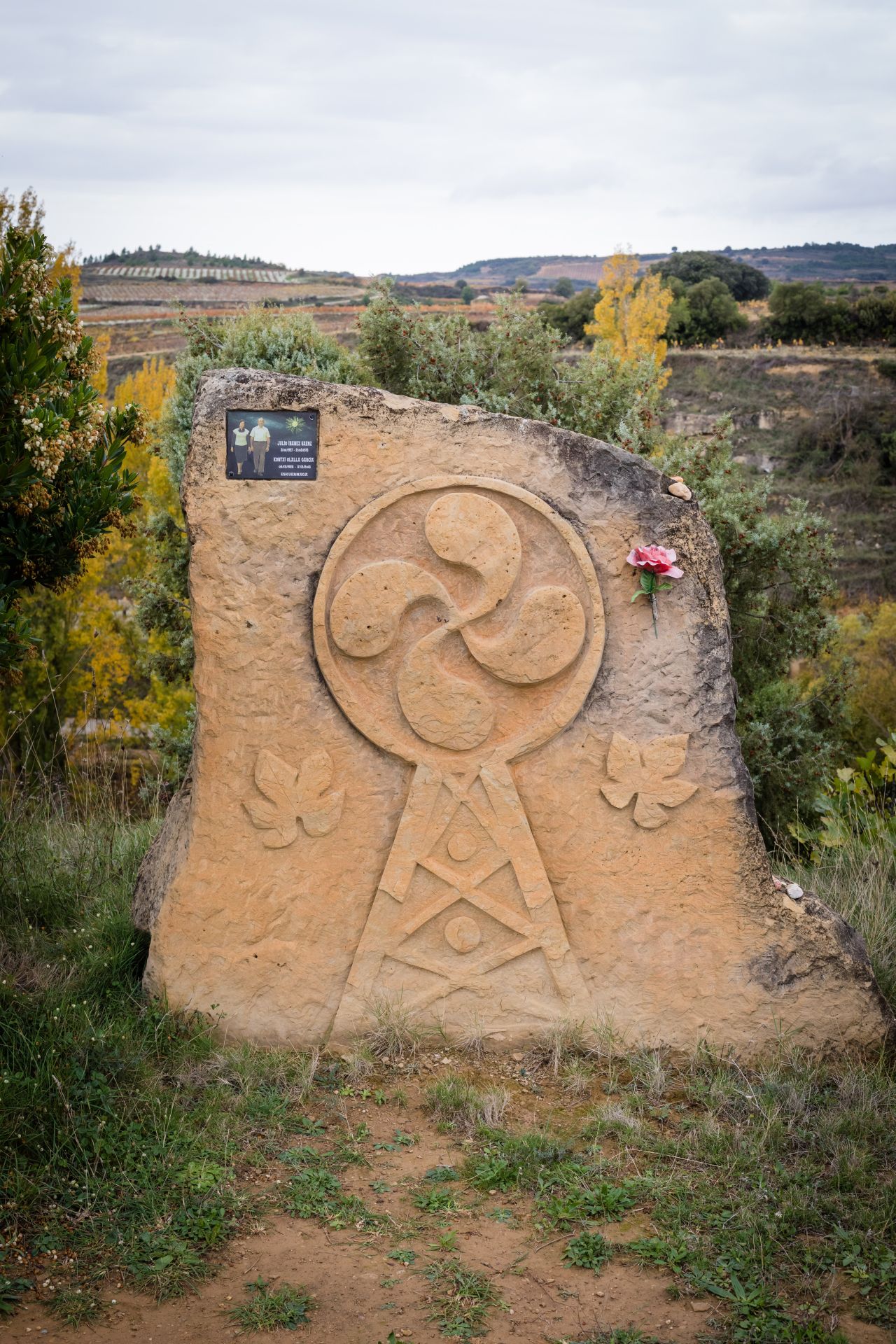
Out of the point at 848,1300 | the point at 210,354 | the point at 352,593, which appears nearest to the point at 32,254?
the point at 352,593

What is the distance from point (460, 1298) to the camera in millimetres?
2988

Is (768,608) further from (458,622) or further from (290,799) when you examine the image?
(290,799)

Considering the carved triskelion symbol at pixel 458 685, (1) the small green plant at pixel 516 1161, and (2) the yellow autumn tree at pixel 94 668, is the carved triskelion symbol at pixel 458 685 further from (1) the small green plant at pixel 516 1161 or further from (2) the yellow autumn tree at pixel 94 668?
(2) the yellow autumn tree at pixel 94 668

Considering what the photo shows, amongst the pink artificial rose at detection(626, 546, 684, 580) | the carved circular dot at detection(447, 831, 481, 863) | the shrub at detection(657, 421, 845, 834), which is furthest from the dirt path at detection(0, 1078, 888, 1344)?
the shrub at detection(657, 421, 845, 834)

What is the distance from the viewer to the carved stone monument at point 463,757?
393cm

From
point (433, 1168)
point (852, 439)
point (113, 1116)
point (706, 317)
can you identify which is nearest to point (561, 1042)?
point (433, 1168)

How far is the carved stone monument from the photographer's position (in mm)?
3932

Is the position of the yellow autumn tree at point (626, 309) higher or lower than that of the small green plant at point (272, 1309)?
higher

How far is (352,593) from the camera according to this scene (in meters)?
3.89

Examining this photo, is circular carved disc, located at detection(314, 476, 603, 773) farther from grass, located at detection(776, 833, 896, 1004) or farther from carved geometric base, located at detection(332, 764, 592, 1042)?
grass, located at detection(776, 833, 896, 1004)

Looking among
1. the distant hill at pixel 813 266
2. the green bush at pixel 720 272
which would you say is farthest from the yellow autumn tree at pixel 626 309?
the green bush at pixel 720 272

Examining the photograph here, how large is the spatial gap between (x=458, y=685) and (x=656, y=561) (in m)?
0.84

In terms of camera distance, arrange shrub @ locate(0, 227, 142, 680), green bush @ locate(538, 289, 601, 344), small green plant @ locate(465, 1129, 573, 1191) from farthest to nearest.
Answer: green bush @ locate(538, 289, 601, 344) → shrub @ locate(0, 227, 142, 680) → small green plant @ locate(465, 1129, 573, 1191)

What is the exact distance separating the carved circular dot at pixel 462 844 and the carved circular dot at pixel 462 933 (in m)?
0.25
